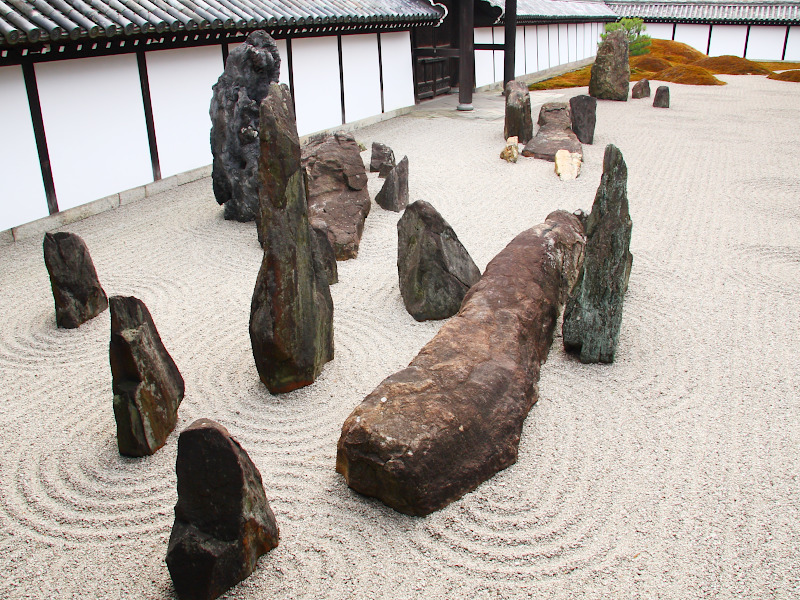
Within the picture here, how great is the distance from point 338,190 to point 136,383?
4881mm

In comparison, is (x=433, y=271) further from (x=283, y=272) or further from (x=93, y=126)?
(x=93, y=126)

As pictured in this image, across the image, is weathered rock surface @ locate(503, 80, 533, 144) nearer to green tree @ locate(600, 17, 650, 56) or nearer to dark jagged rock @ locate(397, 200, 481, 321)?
dark jagged rock @ locate(397, 200, 481, 321)

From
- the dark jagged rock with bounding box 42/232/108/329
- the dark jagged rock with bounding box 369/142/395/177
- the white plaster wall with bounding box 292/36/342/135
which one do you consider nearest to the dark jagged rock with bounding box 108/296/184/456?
the dark jagged rock with bounding box 42/232/108/329

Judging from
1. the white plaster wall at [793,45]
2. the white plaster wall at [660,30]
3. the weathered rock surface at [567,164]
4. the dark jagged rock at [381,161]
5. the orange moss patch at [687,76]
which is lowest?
the weathered rock surface at [567,164]

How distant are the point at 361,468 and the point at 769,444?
8.39 feet

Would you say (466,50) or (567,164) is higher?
(466,50)

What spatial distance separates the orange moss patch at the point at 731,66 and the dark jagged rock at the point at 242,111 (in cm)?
2255

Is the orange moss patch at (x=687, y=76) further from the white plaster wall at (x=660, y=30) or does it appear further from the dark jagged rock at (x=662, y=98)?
the white plaster wall at (x=660, y=30)

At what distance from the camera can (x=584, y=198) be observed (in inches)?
392

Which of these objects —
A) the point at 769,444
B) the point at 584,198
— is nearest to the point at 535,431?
the point at 769,444

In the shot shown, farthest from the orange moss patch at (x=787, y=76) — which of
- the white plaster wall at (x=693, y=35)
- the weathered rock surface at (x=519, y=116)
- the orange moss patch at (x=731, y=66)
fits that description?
the weathered rock surface at (x=519, y=116)

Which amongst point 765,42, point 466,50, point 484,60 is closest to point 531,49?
point 484,60

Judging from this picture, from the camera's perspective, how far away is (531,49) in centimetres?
2500

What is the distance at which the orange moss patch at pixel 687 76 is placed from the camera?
21922 millimetres
